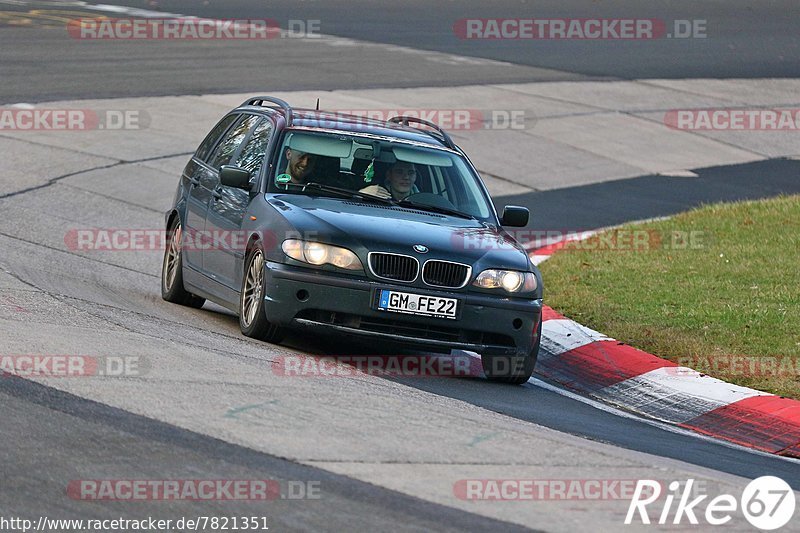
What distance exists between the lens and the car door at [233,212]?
1026 cm

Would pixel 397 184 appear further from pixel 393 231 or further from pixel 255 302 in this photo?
pixel 255 302

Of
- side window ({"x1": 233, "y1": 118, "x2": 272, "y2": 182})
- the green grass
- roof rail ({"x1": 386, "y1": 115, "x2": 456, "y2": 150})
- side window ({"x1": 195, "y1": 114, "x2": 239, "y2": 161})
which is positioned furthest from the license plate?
side window ({"x1": 195, "y1": 114, "x2": 239, "y2": 161})

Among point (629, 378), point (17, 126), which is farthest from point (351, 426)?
point (17, 126)

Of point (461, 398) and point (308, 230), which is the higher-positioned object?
point (308, 230)

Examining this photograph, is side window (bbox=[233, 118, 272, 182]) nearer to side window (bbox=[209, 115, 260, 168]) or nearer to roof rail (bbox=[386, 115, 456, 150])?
side window (bbox=[209, 115, 260, 168])

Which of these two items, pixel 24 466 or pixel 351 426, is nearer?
pixel 24 466

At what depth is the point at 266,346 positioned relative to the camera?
940cm

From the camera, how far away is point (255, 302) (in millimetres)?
9633

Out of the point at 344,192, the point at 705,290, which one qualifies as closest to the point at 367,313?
the point at 344,192

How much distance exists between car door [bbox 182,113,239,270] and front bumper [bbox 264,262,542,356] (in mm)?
1939

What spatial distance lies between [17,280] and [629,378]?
448 cm

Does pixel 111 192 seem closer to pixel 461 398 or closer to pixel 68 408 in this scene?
pixel 461 398

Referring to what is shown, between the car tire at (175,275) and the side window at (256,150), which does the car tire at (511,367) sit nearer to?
the side window at (256,150)

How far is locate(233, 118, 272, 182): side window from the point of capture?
419 inches
